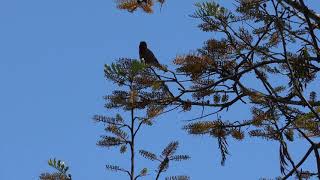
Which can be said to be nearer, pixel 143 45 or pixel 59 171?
pixel 59 171

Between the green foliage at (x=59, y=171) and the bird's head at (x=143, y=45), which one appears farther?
the bird's head at (x=143, y=45)

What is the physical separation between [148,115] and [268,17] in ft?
3.60

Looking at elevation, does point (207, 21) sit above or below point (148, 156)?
above

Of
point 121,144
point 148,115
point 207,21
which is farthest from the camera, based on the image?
point 207,21

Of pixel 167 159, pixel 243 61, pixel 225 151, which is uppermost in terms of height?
pixel 243 61

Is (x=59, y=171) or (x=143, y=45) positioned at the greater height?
(x=143, y=45)

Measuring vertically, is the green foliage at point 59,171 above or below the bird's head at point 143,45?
below

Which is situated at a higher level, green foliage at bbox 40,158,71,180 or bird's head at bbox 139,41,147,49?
bird's head at bbox 139,41,147,49

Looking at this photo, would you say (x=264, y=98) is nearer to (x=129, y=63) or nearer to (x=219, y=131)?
(x=219, y=131)

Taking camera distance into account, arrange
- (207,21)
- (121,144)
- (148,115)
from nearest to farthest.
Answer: (121,144) < (148,115) < (207,21)

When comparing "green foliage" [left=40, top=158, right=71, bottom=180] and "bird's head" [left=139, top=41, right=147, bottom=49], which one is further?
"bird's head" [left=139, top=41, right=147, bottom=49]

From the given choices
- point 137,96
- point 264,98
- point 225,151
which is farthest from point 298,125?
point 137,96

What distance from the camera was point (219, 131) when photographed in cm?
595

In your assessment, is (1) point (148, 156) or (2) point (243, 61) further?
(2) point (243, 61)
